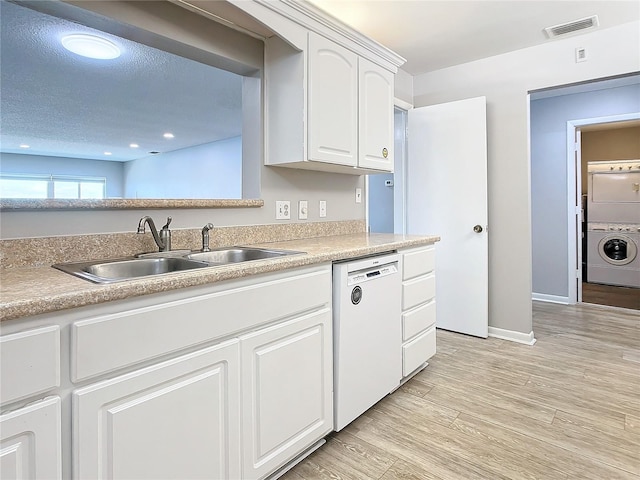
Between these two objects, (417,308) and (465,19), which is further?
(465,19)

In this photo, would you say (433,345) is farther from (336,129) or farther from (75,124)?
(75,124)

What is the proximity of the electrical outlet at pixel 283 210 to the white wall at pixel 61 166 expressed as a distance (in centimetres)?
872

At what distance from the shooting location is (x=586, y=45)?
271 cm

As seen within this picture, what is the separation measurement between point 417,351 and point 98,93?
13.5ft

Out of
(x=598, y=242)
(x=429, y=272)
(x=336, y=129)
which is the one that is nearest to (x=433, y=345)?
(x=429, y=272)

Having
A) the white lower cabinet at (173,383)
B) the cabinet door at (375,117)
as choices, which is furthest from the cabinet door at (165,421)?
the cabinet door at (375,117)

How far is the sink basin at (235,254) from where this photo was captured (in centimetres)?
168

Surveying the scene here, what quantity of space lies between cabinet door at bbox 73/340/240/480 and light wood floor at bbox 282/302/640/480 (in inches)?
19.3

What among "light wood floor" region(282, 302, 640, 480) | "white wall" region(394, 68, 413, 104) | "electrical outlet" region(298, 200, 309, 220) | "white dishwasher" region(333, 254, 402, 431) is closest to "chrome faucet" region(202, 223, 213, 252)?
"white dishwasher" region(333, 254, 402, 431)

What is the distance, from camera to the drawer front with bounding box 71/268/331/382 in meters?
0.90

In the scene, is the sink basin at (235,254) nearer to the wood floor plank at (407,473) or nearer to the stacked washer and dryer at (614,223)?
the wood floor plank at (407,473)

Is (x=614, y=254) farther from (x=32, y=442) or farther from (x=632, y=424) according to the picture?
(x=32, y=442)

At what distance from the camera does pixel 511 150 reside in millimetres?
3064

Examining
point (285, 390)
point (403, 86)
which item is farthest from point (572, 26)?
point (285, 390)
